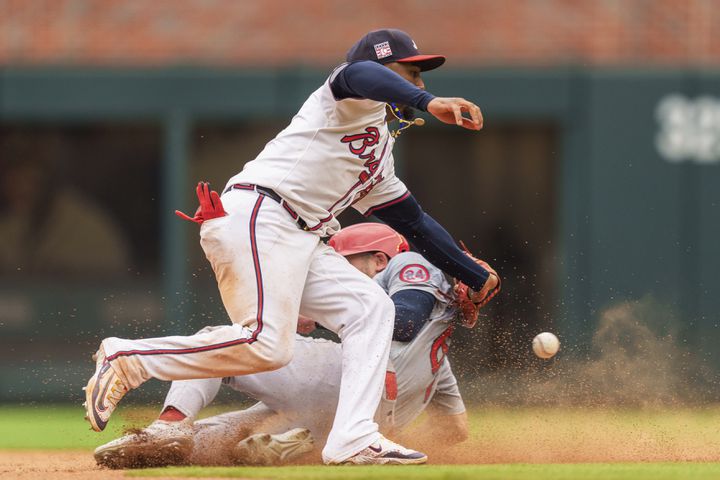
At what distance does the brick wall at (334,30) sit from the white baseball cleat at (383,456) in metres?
6.94

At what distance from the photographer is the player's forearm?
192 inches

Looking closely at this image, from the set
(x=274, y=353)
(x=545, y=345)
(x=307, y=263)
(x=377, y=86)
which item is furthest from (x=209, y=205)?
(x=545, y=345)

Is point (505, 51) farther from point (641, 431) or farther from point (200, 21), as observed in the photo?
point (641, 431)

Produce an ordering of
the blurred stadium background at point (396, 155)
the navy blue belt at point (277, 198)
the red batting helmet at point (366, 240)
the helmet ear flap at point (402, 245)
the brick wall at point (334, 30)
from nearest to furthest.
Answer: the navy blue belt at point (277, 198)
the red batting helmet at point (366, 240)
the helmet ear flap at point (402, 245)
the blurred stadium background at point (396, 155)
the brick wall at point (334, 30)

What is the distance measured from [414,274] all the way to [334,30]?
6.54 meters

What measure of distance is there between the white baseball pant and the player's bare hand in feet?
2.39

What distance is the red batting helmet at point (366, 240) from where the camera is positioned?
5.07 metres

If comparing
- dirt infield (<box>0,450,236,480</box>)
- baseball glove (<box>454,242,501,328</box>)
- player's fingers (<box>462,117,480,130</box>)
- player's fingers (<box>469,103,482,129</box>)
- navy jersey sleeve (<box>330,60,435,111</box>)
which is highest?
navy jersey sleeve (<box>330,60,435,111</box>)

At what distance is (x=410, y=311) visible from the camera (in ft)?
15.4

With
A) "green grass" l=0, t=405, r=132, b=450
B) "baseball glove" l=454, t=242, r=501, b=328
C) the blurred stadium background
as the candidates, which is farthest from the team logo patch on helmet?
the blurred stadium background

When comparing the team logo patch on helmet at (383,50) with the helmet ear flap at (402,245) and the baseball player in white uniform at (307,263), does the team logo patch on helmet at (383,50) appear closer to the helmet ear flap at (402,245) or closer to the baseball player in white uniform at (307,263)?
the baseball player in white uniform at (307,263)

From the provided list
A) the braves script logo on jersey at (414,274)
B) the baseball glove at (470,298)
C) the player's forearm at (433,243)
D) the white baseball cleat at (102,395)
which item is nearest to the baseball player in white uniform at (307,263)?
the white baseball cleat at (102,395)

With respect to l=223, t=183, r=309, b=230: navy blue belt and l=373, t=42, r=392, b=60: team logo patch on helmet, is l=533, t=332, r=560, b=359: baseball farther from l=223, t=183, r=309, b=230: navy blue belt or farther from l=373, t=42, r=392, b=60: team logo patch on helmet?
l=373, t=42, r=392, b=60: team logo patch on helmet

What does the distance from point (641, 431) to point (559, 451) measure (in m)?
1.38
